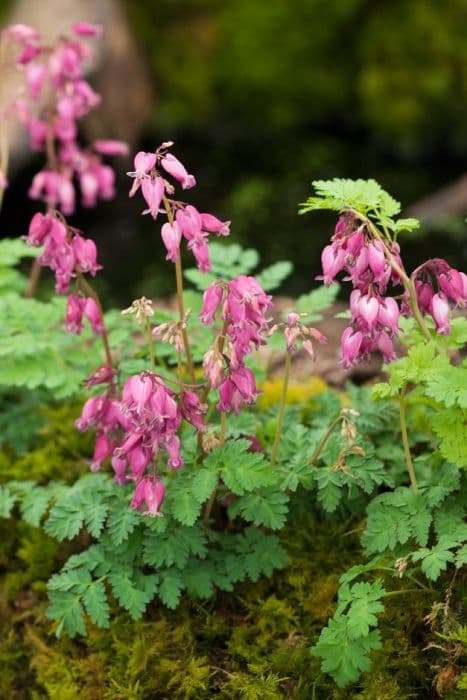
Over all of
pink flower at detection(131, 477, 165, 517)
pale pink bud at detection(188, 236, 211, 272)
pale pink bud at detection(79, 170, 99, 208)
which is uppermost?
pale pink bud at detection(79, 170, 99, 208)

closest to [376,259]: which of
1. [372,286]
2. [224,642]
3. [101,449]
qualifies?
[372,286]

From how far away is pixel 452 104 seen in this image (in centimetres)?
735

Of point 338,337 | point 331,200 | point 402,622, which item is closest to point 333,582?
point 402,622

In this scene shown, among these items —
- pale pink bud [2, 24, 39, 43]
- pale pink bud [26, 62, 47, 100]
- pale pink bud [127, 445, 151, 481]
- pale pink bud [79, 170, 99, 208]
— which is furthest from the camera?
pale pink bud [79, 170, 99, 208]

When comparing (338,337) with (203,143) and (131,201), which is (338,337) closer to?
(131,201)

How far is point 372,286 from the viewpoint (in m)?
2.32

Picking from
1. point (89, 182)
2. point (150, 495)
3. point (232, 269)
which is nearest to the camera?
point (150, 495)

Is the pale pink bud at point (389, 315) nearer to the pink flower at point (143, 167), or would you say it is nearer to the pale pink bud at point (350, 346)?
the pale pink bud at point (350, 346)

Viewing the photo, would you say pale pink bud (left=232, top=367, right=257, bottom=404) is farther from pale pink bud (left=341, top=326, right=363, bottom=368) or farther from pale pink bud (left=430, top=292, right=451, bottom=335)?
pale pink bud (left=430, top=292, right=451, bottom=335)

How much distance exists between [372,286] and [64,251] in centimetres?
94

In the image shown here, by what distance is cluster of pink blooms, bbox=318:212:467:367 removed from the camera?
2287 mm

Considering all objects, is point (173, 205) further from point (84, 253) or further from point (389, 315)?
point (389, 315)

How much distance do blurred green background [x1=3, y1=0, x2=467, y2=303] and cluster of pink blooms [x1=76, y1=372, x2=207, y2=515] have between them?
378cm

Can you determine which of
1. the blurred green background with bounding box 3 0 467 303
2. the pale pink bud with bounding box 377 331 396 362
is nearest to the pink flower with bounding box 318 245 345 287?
the pale pink bud with bounding box 377 331 396 362
